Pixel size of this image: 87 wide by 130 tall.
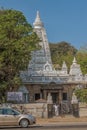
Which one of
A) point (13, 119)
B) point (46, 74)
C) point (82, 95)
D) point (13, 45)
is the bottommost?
point (13, 119)

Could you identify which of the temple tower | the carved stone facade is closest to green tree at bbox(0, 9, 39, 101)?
the carved stone facade

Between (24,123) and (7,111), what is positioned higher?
(7,111)

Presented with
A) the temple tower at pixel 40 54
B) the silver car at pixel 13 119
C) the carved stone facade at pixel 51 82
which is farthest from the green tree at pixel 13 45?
the temple tower at pixel 40 54

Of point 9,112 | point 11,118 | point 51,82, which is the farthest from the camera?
point 51,82

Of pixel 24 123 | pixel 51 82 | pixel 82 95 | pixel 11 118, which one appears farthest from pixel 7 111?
pixel 51 82

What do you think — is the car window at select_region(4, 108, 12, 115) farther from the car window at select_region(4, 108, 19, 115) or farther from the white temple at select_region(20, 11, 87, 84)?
the white temple at select_region(20, 11, 87, 84)

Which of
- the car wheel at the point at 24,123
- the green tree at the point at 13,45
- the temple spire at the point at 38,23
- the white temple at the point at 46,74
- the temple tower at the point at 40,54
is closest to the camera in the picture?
the car wheel at the point at 24,123

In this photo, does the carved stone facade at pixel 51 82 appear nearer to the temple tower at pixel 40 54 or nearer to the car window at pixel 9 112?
the temple tower at pixel 40 54

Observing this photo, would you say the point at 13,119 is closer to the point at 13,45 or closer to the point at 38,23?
the point at 13,45

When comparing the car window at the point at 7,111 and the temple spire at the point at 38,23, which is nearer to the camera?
the car window at the point at 7,111

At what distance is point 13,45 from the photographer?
46.0 metres

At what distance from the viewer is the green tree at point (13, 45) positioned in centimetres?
4609

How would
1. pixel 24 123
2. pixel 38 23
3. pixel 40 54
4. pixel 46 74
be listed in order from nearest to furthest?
1. pixel 24 123
2. pixel 46 74
3. pixel 40 54
4. pixel 38 23

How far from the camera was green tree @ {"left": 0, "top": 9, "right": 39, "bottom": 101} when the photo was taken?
151ft
